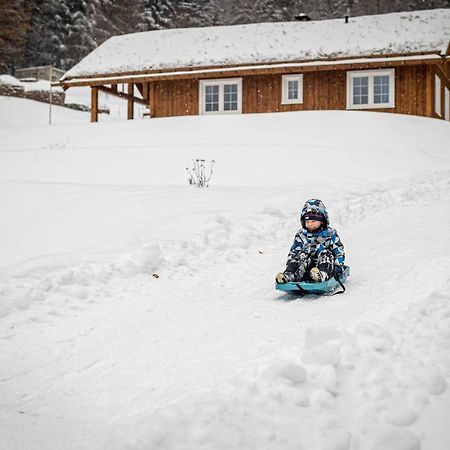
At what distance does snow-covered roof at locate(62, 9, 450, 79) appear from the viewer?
777 inches

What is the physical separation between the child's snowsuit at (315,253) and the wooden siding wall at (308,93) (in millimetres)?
16326

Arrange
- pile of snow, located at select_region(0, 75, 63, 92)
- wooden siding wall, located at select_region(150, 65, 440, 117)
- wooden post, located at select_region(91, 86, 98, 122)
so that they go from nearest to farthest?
1. wooden siding wall, located at select_region(150, 65, 440, 117)
2. wooden post, located at select_region(91, 86, 98, 122)
3. pile of snow, located at select_region(0, 75, 63, 92)

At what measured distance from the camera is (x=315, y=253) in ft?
18.1

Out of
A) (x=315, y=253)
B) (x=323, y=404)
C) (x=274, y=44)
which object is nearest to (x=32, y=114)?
(x=274, y=44)

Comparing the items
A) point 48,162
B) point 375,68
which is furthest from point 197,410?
point 375,68

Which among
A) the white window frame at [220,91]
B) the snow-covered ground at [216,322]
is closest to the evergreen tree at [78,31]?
the white window frame at [220,91]

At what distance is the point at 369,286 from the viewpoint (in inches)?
206

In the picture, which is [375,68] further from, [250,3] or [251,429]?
[250,3]

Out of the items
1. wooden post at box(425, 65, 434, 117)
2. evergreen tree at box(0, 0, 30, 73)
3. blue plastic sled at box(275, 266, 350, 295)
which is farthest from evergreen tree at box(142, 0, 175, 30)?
blue plastic sled at box(275, 266, 350, 295)

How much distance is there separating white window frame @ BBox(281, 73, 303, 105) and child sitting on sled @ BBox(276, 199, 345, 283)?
1670 centimetres

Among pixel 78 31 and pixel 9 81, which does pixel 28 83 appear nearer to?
pixel 9 81

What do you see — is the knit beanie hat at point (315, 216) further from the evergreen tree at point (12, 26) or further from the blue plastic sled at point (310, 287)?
the evergreen tree at point (12, 26)

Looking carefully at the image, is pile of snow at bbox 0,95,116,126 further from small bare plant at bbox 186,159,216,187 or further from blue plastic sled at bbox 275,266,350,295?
blue plastic sled at bbox 275,266,350,295

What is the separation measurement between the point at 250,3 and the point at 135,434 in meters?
52.1
